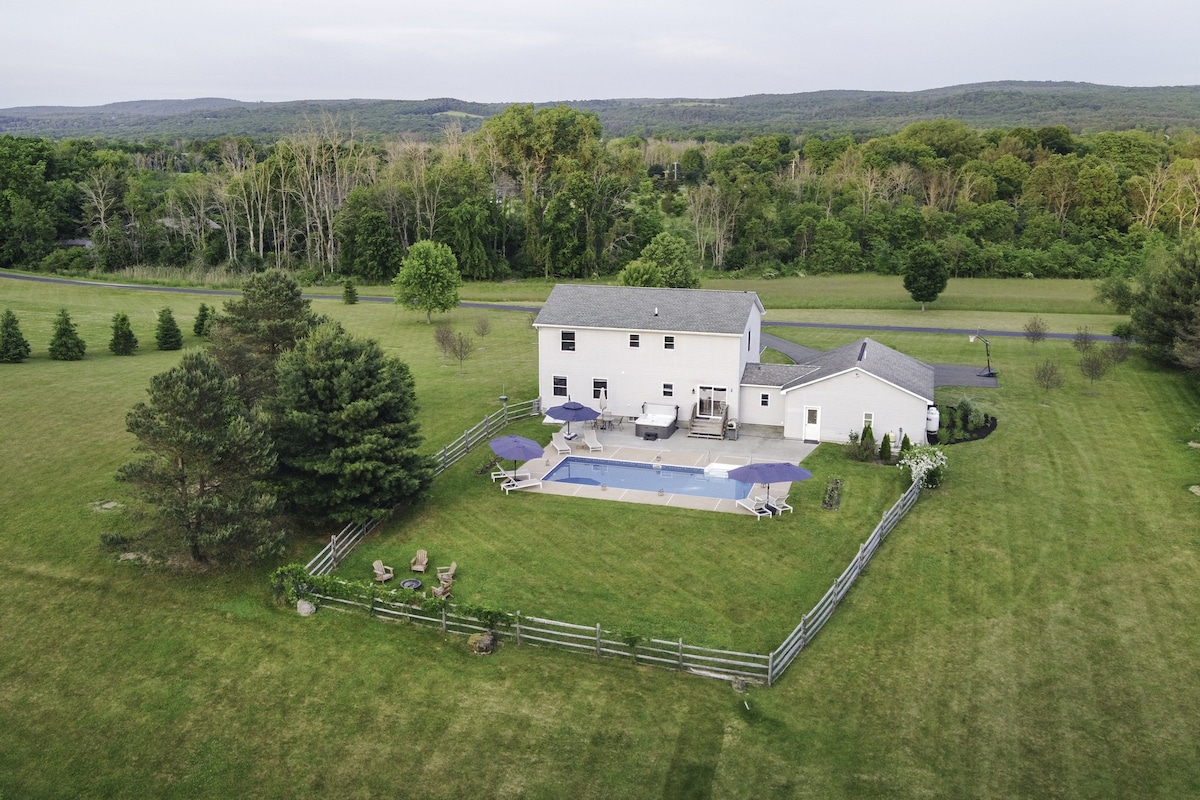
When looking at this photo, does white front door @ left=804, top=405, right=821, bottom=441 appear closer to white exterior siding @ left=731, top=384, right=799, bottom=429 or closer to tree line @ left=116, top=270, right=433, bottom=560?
white exterior siding @ left=731, top=384, right=799, bottom=429

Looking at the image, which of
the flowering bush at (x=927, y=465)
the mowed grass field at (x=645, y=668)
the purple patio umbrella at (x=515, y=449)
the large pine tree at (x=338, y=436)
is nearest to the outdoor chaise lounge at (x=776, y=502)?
the mowed grass field at (x=645, y=668)

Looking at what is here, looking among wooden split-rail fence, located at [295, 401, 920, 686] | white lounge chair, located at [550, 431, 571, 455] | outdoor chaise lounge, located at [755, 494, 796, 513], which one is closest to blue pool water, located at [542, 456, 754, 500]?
white lounge chair, located at [550, 431, 571, 455]

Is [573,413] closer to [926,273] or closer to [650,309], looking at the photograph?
[650,309]

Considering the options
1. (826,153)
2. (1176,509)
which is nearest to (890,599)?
(1176,509)

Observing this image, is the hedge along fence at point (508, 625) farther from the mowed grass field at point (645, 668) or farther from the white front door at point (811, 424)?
the white front door at point (811, 424)

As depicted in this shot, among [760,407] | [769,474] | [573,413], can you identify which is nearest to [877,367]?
[760,407]
